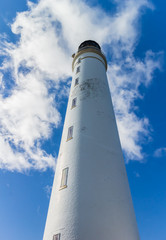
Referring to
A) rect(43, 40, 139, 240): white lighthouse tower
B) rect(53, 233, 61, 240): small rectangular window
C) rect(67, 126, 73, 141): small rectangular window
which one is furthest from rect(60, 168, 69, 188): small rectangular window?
rect(67, 126, 73, 141): small rectangular window

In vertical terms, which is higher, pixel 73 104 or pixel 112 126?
pixel 73 104

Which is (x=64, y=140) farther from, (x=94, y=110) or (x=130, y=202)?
(x=130, y=202)

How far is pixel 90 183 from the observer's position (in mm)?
10117

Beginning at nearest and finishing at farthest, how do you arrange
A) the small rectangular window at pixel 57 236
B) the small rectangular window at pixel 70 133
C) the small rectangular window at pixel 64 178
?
the small rectangular window at pixel 57 236
the small rectangular window at pixel 64 178
the small rectangular window at pixel 70 133

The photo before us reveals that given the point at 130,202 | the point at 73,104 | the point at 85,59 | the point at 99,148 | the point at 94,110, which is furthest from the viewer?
the point at 85,59

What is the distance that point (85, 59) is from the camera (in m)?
23.0

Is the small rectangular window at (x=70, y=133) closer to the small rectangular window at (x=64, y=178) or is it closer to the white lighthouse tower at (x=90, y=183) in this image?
the white lighthouse tower at (x=90, y=183)

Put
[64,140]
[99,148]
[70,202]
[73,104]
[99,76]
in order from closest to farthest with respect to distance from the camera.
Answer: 1. [70,202]
2. [99,148]
3. [64,140]
4. [73,104]
5. [99,76]

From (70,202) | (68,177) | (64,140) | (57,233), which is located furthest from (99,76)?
(57,233)

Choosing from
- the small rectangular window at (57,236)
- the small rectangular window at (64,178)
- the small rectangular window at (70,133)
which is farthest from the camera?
the small rectangular window at (70,133)

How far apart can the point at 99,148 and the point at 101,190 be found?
3072 mm

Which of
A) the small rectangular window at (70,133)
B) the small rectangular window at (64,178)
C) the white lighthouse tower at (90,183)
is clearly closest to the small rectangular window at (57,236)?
the white lighthouse tower at (90,183)

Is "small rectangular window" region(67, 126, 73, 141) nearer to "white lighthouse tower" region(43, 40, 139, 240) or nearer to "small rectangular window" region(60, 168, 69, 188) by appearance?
"white lighthouse tower" region(43, 40, 139, 240)

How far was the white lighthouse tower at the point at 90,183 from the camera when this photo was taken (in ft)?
28.6
